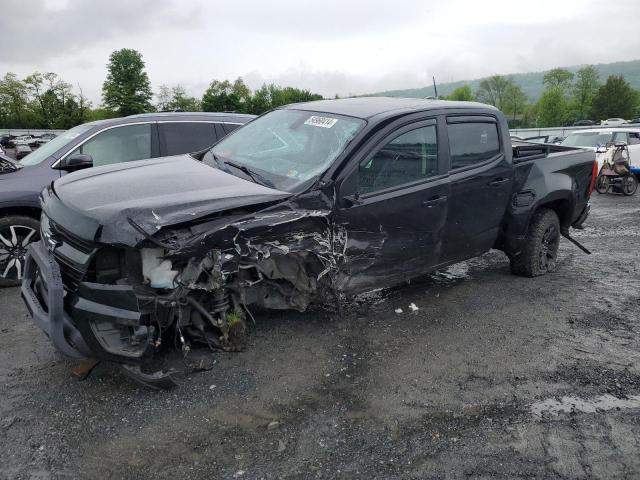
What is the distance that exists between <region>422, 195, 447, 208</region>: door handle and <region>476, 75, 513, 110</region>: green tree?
109296 millimetres

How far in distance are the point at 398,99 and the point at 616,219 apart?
21.3 ft

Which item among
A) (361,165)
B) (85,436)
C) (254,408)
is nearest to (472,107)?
(361,165)

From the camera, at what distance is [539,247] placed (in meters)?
5.57

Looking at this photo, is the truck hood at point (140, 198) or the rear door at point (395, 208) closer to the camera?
the truck hood at point (140, 198)

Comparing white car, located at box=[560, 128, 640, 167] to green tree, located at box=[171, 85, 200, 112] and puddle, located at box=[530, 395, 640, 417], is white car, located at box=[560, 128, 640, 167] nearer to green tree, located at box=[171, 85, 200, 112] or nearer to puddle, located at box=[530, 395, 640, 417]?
puddle, located at box=[530, 395, 640, 417]

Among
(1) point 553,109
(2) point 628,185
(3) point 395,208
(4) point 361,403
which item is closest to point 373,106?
(3) point 395,208

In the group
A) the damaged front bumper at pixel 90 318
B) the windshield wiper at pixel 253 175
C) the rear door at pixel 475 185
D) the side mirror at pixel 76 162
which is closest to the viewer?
the damaged front bumper at pixel 90 318

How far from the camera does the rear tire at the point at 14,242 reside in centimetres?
491

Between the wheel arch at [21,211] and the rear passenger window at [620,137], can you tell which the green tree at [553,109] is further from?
the wheel arch at [21,211]

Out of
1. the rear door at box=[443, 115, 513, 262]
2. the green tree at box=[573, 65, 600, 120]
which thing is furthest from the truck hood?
the green tree at box=[573, 65, 600, 120]

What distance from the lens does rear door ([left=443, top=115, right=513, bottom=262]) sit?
452 cm

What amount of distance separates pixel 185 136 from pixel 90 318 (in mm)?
3534

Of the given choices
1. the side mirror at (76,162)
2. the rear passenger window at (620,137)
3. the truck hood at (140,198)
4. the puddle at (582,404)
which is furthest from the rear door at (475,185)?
the rear passenger window at (620,137)

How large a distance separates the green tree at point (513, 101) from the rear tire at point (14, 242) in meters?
105
